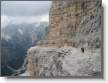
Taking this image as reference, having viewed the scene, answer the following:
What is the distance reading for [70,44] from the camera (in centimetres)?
167

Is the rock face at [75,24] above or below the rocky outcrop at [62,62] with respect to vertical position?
above

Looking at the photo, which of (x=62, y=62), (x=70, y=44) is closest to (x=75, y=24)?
(x=70, y=44)

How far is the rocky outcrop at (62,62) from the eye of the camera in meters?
1.65

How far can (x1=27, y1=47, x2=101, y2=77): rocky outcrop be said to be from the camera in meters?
1.65

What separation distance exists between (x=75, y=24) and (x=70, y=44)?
14cm

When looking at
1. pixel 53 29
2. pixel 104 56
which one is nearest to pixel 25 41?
pixel 53 29

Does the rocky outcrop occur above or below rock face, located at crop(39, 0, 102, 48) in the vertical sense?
below

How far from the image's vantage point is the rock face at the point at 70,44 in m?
1.66

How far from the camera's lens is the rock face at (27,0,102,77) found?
1.66m

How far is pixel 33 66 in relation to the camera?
1.69 metres

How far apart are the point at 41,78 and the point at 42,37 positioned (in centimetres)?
29

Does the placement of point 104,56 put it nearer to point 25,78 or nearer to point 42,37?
point 42,37

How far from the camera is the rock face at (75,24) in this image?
166cm

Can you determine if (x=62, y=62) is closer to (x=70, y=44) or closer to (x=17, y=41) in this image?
(x=70, y=44)
